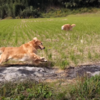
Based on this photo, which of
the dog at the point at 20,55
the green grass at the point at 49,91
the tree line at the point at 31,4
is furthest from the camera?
the tree line at the point at 31,4

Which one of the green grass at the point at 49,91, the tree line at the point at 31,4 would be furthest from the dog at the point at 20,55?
the tree line at the point at 31,4

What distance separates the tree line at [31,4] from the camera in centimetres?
5084

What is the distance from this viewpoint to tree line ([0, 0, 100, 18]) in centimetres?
5084

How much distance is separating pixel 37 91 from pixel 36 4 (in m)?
58.7

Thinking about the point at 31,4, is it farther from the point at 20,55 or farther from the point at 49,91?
the point at 49,91

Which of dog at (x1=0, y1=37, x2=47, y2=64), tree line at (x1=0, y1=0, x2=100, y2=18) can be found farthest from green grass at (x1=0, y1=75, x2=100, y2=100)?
tree line at (x1=0, y1=0, x2=100, y2=18)

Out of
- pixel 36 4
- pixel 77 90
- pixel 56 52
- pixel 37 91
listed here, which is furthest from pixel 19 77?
pixel 36 4

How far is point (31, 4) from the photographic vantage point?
190 ft

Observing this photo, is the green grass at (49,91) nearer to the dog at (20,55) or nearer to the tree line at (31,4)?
the dog at (20,55)

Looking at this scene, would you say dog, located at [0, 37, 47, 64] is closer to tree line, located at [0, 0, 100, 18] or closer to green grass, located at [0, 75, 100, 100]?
green grass, located at [0, 75, 100, 100]

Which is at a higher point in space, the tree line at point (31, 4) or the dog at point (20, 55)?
the dog at point (20, 55)

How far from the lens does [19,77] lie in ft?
12.1

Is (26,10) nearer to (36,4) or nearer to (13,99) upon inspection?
(36,4)

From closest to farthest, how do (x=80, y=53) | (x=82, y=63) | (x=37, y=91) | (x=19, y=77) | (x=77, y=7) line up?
(x=37, y=91) → (x=19, y=77) → (x=82, y=63) → (x=80, y=53) → (x=77, y=7)
